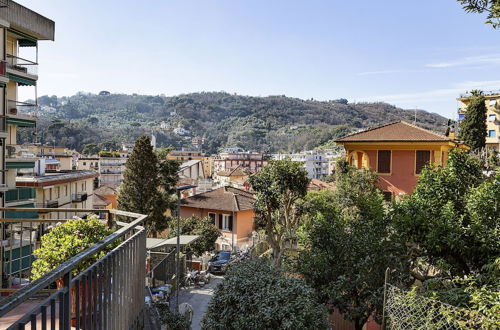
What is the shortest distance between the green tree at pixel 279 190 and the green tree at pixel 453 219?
4.83 meters

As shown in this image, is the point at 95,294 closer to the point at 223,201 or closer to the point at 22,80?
the point at 22,80

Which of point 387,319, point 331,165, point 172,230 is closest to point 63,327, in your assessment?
point 387,319

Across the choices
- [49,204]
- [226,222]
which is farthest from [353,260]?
[226,222]

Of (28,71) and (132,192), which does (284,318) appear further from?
(132,192)

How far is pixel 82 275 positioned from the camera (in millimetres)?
2408

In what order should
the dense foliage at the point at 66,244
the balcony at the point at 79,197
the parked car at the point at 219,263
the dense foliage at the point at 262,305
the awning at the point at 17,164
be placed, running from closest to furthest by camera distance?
the dense foliage at the point at 66,244 → the dense foliage at the point at 262,305 → the awning at the point at 17,164 → the parked car at the point at 219,263 → the balcony at the point at 79,197

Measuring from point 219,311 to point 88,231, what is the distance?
2768 mm

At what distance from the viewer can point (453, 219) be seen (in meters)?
7.81

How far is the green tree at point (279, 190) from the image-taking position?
43.3 ft

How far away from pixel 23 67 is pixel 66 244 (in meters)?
20.2

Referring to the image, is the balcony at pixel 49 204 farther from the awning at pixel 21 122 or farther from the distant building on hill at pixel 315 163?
the distant building on hill at pixel 315 163

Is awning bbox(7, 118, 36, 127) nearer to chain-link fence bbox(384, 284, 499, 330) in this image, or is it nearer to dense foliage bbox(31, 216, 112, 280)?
dense foliage bbox(31, 216, 112, 280)

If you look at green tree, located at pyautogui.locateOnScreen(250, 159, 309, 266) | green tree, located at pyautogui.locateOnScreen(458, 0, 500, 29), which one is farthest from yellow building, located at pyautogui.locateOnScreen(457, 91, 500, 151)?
green tree, located at pyautogui.locateOnScreen(458, 0, 500, 29)

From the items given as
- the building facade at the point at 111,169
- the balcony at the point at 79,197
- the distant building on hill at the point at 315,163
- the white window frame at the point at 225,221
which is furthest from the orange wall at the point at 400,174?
the distant building on hill at the point at 315,163
